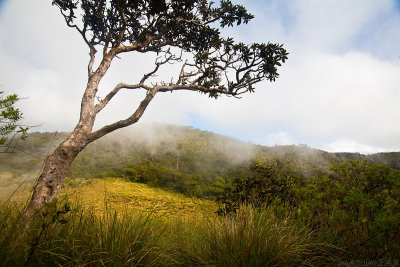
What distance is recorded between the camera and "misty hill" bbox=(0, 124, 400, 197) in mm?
11773

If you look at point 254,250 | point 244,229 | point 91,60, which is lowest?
point 254,250

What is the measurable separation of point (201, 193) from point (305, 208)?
7329mm

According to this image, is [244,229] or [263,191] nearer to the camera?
[244,229]

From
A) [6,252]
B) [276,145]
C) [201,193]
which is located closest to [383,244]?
[6,252]

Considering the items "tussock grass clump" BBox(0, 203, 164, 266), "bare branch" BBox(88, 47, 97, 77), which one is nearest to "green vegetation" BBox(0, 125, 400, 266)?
"tussock grass clump" BBox(0, 203, 164, 266)

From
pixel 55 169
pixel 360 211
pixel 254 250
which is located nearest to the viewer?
pixel 254 250

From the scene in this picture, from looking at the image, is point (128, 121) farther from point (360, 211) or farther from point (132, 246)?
point (360, 211)

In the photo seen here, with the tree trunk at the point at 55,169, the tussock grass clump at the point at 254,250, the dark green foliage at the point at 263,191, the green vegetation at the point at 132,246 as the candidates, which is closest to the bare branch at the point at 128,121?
the tree trunk at the point at 55,169

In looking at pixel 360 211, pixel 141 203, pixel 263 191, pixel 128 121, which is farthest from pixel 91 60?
pixel 360 211

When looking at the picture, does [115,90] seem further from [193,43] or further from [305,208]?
[305,208]

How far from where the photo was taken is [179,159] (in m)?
18.7

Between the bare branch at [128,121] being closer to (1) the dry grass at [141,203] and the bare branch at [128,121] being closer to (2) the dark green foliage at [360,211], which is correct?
(1) the dry grass at [141,203]

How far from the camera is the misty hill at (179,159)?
11773mm

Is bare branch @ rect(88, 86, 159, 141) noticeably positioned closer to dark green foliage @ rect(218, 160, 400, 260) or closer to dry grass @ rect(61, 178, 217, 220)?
dry grass @ rect(61, 178, 217, 220)
